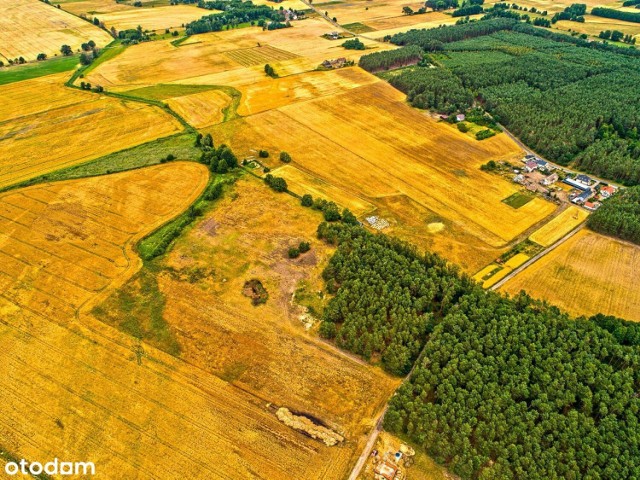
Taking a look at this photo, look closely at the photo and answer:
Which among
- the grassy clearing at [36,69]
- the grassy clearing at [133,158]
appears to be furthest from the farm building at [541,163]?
the grassy clearing at [36,69]

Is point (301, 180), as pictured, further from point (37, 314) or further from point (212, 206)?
point (37, 314)

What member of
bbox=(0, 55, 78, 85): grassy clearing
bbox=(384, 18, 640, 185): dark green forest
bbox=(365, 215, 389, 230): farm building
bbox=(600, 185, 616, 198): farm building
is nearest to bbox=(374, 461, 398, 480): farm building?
bbox=(365, 215, 389, 230): farm building

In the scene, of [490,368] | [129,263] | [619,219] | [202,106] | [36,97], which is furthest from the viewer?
[36,97]

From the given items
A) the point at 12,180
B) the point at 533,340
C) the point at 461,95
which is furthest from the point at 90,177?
the point at 461,95

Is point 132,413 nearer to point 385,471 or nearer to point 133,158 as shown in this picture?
point 385,471

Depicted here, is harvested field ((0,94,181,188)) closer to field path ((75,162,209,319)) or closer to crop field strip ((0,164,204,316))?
crop field strip ((0,164,204,316))

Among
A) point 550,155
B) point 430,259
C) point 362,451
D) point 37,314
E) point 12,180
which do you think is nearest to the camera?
point 362,451

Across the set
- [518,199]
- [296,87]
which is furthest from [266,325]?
[296,87]

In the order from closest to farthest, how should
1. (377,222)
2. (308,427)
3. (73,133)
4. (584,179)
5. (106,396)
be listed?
(308,427), (106,396), (377,222), (584,179), (73,133)
